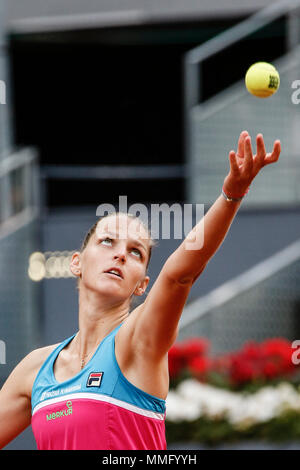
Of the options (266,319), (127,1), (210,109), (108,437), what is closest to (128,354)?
(108,437)

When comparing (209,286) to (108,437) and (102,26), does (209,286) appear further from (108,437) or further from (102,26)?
(108,437)

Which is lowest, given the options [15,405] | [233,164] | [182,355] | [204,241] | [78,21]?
[182,355]

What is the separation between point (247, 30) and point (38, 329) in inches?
189

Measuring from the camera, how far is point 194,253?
2734 millimetres

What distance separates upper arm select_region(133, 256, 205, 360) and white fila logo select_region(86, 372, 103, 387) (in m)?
0.17

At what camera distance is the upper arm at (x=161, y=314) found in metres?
2.79

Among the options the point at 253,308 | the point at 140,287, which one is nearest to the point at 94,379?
the point at 140,287

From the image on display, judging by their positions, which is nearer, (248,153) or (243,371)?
(248,153)

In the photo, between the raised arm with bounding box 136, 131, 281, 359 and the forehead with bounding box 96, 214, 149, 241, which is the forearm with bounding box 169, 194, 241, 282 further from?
the forehead with bounding box 96, 214, 149, 241

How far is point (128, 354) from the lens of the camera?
2902mm

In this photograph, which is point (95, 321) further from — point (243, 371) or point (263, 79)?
point (243, 371)

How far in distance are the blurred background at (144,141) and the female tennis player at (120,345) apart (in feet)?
16.1

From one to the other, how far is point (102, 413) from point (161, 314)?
1.28ft

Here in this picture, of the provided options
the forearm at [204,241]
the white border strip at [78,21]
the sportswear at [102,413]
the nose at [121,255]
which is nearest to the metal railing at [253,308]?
the white border strip at [78,21]
